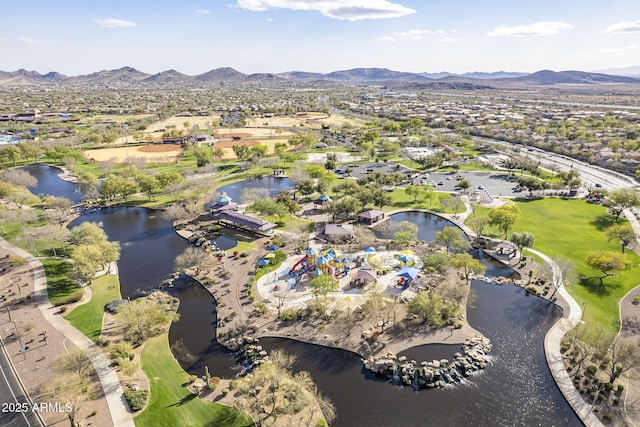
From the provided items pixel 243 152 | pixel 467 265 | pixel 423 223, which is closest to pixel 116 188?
pixel 243 152

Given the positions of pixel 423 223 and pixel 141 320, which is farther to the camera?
pixel 423 223

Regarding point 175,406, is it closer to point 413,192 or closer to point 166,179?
point 166,179

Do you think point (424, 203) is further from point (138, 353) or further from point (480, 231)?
point (138, 353)

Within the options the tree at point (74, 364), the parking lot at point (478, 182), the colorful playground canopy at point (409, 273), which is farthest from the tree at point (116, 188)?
the parking lot at point (478, 182)

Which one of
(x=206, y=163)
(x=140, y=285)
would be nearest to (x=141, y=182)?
(x=206, y=163)

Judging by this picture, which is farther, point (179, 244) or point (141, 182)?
point (141, 182)
